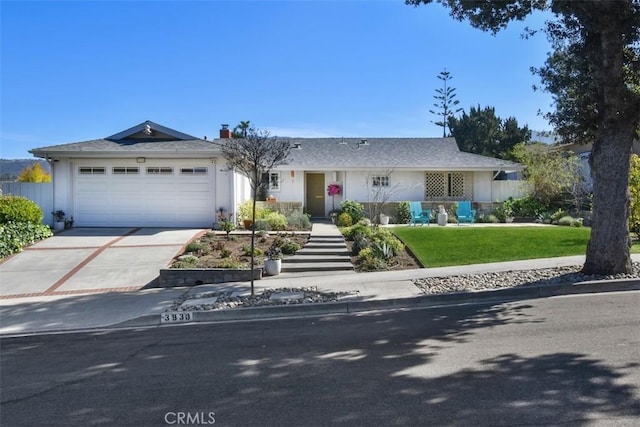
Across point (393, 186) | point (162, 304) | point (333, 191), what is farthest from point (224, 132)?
point (162, 304)

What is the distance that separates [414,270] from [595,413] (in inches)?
294

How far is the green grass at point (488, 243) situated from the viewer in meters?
12.3

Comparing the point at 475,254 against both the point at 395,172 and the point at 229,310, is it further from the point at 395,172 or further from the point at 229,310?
the point at 395,172

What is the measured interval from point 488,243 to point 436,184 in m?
9.75

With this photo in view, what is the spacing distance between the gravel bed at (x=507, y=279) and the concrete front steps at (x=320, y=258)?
2.55 meters

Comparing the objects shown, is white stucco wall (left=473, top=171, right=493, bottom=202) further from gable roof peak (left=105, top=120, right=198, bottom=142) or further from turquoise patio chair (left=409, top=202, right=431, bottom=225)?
gable roof peak (left=105, top=120, right=198, bottom=142)

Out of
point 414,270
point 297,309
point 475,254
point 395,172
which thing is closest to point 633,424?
point 297,309

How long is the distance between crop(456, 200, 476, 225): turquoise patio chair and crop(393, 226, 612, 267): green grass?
312cm

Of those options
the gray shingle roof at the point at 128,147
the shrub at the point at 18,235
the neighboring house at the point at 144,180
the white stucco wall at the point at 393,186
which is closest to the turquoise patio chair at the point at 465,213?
the white stucco wall at the point at 393,186

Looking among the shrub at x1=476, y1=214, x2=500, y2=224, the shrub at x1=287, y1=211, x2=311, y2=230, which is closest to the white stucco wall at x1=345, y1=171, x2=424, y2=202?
the shrub at x1=476, y1=214, x2=500, y2=224

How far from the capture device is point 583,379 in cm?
438

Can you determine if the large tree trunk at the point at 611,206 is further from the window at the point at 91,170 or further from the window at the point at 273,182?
the window at the point at 91,170

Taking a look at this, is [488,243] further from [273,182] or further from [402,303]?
[273,182]

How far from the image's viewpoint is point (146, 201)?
17406 mm
